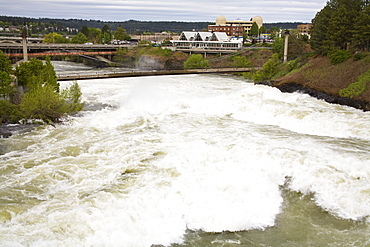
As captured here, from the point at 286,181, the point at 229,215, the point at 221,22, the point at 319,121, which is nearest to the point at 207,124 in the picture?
the point at 319,121

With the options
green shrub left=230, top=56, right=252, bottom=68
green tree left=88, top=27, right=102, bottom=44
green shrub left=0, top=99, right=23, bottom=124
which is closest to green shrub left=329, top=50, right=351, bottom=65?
green shrub left=230, top=56, right=252, bottom=68

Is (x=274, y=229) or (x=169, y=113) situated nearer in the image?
(x=274, y=229)

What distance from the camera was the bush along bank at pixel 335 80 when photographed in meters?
34.5

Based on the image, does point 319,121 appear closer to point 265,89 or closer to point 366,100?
point 366,100

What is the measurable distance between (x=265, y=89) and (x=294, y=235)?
30983mm

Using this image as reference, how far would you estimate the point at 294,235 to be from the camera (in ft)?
42.2

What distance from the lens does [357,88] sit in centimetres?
3516

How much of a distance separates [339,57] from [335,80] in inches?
181

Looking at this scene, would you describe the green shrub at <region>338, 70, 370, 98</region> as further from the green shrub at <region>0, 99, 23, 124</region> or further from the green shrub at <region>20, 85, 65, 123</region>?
the green shrub at <region>0, 99, 23, 124</region>

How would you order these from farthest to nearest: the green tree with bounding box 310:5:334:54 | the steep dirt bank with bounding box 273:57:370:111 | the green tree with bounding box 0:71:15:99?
1. the green tree with bounding box 310:5:334:54
2. the steep dirt bank with bounding box 273:57:370:111
3. the green tree with bounding box 0:71:15:99

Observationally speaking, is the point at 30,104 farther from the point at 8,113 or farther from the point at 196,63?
the point at 196,63

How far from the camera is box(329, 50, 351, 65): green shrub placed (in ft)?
137

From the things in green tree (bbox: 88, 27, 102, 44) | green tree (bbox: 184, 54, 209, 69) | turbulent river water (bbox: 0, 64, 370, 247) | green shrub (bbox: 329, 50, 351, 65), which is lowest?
turbulent river water (bbox: 0, 64, 370, 247)

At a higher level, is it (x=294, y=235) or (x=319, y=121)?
(x=319, y=121)
